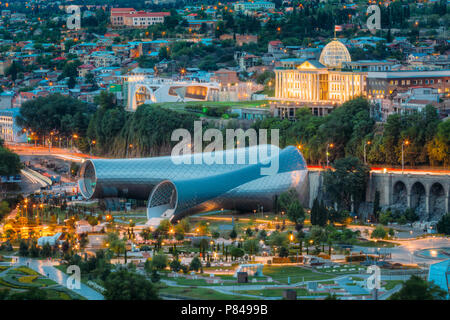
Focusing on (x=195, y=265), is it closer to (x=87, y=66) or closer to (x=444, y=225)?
(x=444, y=225)

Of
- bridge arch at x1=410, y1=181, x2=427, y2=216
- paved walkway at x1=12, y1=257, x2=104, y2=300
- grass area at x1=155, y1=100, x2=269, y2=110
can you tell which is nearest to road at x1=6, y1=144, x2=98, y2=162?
grass area at x1=155, y1=100, x2=269, y2=110

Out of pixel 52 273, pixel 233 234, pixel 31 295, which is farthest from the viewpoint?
pixel 233 234

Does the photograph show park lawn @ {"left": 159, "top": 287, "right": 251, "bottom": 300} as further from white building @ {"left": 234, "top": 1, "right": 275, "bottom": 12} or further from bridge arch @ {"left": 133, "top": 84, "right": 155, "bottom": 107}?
white building @ {"left": 234, "top": 1, "right": 275, "bottom": 12}

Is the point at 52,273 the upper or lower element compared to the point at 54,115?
lower

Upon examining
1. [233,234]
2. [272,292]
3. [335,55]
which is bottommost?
[272,292]

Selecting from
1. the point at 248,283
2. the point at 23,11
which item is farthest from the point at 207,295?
the point at 23,11

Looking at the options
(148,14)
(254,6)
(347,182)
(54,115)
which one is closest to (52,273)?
(347,182)
